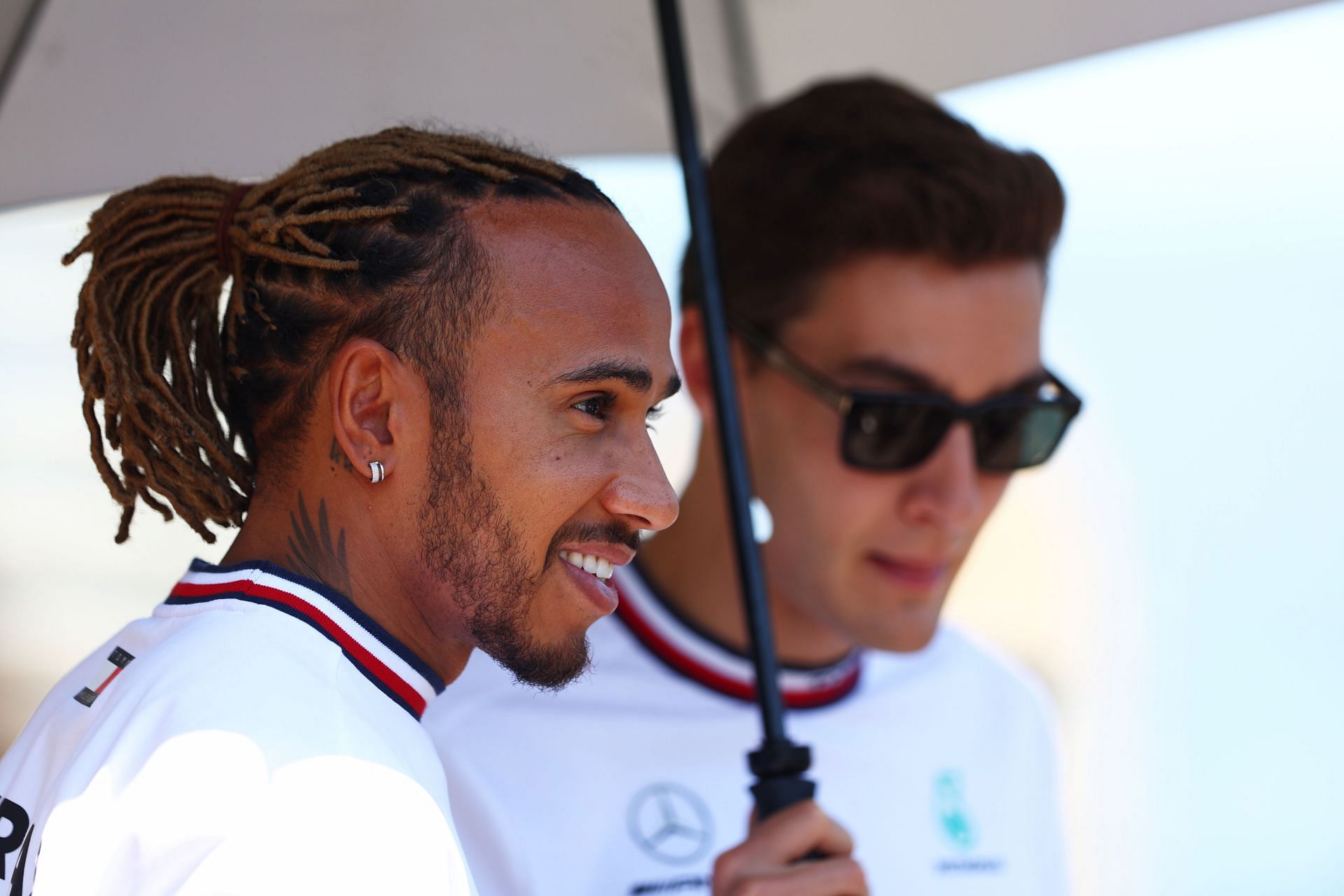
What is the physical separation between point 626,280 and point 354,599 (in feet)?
1.33

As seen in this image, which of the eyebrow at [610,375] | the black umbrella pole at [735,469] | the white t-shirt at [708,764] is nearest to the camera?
the eyebrow at [610,375]

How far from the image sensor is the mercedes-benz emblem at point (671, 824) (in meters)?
2.01

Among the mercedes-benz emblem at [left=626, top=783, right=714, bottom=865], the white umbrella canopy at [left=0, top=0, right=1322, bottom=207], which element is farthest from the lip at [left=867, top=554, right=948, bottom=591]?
the white umbrella canopy at [left=0, top=0, right=1322, bottom=207]

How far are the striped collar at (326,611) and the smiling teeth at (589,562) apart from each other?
6.8 inches

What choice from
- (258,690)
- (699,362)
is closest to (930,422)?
(699,362)

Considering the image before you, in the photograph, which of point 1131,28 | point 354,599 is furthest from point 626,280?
point 1131,28

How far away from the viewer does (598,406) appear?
1.28 m

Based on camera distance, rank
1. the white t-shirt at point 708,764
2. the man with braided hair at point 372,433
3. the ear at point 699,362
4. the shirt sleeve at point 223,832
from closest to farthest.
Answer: the shirt sleeve at point 223,832
the man with braided hair at point 372,433
the white t-shirt at point 708,764
the ear at point 699,362

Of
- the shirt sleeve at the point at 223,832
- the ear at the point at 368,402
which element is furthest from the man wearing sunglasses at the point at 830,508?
the shirt sleeve at the point at 223,832

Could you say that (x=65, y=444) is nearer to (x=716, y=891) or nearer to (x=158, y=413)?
(x=158, y=413)

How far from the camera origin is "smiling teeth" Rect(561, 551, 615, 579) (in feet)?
4.24

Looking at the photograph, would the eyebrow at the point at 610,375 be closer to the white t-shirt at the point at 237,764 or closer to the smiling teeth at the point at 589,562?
the smiling teeth at the point at 589,562

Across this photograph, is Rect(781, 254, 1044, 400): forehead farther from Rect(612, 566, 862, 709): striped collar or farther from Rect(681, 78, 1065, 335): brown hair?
Rect(612, 566, 862, 709): striped collar

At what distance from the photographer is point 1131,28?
2047 mm
